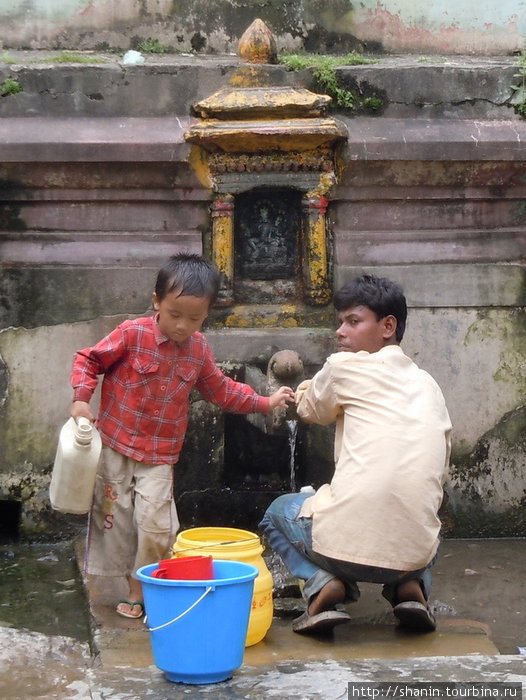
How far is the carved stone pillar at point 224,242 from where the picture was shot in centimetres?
464

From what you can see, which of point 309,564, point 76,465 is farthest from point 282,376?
point 76,465

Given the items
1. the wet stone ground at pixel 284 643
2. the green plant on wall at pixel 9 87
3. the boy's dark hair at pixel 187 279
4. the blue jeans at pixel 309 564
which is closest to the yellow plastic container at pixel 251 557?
the wet stone ground at pixel 284 643

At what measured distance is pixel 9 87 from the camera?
450 centimetres

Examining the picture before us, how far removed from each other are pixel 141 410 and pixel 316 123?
5.05 feet

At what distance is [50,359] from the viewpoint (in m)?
4.60

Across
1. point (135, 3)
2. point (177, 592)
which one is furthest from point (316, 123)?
point (177, 592)

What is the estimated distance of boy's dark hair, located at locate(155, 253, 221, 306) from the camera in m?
3.62

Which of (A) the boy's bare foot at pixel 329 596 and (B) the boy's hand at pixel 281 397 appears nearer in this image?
(A) the boy's bare foot at pixel 329 596

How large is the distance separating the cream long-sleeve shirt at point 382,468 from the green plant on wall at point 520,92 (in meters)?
1.84

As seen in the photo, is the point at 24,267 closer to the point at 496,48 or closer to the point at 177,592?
the point at 177,592

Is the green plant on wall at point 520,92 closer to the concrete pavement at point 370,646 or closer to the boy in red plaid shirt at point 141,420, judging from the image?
the boy in red plaid shirt at point 141,420

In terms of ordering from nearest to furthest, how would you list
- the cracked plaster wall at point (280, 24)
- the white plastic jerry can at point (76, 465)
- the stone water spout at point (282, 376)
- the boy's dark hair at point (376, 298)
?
the white plastic jerry can at point (76, 465)
the boy's dark hair at point (376, 298)
the stone water spout at point (282, 376)
the cracked plaster wall at point (280, 24)

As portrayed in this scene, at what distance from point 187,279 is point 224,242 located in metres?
1.09

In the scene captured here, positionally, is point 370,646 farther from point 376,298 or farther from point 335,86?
point 335,86
